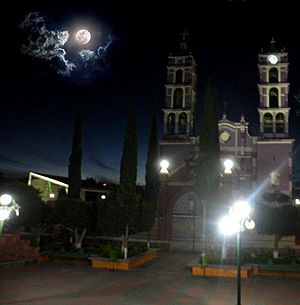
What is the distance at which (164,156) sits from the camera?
51.1 meters

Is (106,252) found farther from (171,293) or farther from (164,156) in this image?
(164,156)

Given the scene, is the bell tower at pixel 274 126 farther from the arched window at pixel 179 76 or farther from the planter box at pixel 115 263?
the planter box at pixel 115 263

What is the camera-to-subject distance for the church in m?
46.0

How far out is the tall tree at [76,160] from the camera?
108ft

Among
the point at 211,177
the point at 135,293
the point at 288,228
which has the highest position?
the point at 211,177

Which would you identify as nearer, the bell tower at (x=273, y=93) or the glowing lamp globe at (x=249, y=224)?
the glowing lamp globe at (x=249, y=224)

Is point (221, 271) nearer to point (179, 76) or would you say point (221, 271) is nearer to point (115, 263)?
point (115, 263)

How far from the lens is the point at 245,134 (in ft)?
155

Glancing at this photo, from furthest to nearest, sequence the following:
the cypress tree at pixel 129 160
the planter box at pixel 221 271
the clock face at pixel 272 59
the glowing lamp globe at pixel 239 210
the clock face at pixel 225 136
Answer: the clock face at pixel 272 59, the clock face at pixel 225 136, the cypress tree at pixel 129 160, the planter box at pixel 221 271, the glowing lamp globe at pixel 239 210

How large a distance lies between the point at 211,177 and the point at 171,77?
93.7ft

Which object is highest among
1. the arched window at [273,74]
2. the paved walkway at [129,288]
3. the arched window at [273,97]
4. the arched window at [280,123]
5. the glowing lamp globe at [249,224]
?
the arched window at [273,74]

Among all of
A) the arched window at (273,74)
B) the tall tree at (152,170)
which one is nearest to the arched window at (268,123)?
the arched window at (273,74)

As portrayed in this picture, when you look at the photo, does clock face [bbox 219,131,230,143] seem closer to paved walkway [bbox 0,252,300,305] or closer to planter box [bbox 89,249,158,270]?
planter box [bbox 89,249,158,270]

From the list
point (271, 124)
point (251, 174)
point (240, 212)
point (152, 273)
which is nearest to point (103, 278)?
point (152, 273)
